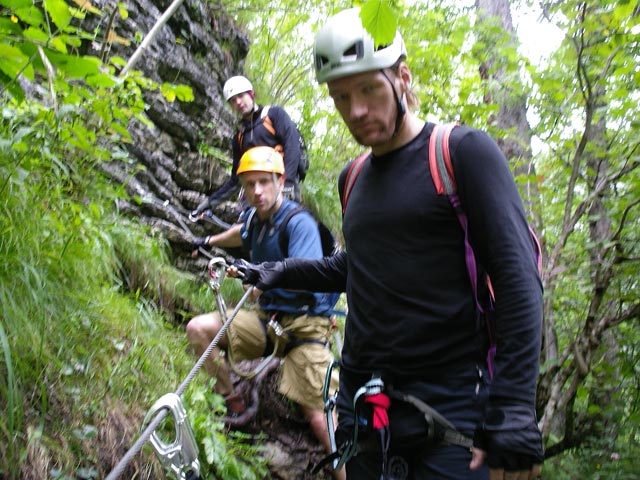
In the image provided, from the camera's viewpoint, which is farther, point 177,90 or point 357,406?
point 177,90

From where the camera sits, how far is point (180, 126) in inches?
273

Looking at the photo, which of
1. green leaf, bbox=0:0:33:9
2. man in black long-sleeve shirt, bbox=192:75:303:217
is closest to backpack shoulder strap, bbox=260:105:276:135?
man in black long-sleeve shirt, bbox=192:75:303:217

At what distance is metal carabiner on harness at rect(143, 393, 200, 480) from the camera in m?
1.73

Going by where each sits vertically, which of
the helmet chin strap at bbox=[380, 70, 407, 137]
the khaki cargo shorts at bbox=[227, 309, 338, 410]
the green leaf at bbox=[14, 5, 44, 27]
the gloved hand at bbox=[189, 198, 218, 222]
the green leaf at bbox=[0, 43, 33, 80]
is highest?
the green leaf at bbox=[14, 5, 44, 27]

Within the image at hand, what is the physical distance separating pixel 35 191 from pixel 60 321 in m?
0.74

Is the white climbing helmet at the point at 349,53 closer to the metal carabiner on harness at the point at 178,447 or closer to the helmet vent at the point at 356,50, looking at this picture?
the helmet vent at the point at 356,50

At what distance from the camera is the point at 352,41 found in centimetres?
202

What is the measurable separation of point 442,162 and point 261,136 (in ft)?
15.1

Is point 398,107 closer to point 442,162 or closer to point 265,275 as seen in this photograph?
point 442,162

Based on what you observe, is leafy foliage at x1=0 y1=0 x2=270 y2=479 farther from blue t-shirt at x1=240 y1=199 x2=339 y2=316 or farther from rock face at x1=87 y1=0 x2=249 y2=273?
rock face at x1=87 y1=0 x2=249 y2=273

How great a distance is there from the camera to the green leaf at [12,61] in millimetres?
1551

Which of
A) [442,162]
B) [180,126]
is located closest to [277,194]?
[442,162]

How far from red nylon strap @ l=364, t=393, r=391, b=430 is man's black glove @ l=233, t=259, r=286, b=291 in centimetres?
99

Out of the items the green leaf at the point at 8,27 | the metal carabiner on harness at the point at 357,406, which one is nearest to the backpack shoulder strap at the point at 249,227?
the metal carabiner on harness at the point at 357,406
